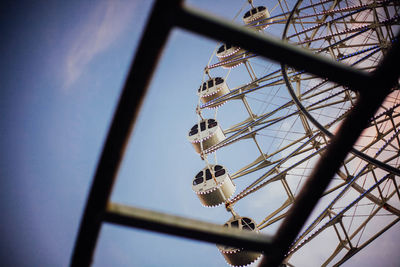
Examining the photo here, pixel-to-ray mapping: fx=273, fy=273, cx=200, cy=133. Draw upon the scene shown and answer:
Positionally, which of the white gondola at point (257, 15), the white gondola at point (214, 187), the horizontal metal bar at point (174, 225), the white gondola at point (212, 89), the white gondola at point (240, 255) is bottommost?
the white gondola at point (240, 255)

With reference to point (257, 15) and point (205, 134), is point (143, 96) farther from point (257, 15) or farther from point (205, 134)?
A: point (257, 15)

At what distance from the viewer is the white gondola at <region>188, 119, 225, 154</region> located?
12.7 m

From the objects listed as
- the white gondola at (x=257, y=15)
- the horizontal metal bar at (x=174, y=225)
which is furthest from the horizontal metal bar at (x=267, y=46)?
the white gondola at (x=257, y=15)

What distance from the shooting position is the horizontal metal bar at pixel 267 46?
1604 millimetres

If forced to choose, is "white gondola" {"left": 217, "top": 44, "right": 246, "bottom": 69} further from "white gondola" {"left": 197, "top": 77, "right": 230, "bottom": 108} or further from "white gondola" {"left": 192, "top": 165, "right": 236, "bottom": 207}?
"white gondola" {"left": 192, "top": 165, "right": 236, "bottom": 207}

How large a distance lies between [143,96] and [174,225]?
870 mm

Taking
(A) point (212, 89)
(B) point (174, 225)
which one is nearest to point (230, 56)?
(A) point (212, 89)

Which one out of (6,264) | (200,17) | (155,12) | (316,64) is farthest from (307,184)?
(6,264)

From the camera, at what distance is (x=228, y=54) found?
15820 mm

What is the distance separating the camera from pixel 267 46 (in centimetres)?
168

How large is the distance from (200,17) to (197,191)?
9.92 m

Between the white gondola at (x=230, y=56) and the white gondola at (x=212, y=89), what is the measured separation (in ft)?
3.71

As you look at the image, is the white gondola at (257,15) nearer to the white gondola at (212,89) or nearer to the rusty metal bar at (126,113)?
the white gondola at (212,89)

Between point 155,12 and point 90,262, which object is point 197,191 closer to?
point 90,262
